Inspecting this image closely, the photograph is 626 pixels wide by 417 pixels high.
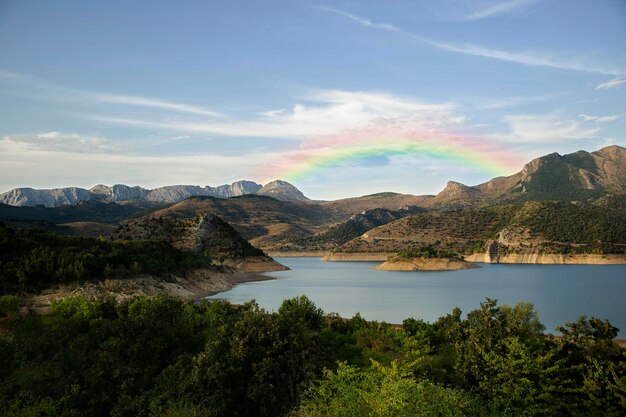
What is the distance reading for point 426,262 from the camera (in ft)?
488

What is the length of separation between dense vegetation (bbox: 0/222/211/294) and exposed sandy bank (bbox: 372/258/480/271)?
81551 mm

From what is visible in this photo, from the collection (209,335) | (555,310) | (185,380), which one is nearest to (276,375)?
(185,380)

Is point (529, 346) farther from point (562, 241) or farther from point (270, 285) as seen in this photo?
point (562, 241)

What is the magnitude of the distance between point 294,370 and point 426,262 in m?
128

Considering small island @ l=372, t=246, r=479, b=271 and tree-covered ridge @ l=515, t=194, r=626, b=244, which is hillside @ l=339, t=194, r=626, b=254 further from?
small island @ l=372, t=246, r=479, b=271

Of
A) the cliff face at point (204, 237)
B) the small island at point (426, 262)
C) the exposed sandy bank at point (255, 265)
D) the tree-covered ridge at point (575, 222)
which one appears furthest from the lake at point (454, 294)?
the tree-covered ridge at point (575, 222)

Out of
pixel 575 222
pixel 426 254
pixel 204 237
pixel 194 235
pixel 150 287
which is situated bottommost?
pixel 150 287

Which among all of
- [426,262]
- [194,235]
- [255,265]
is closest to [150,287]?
[194,235]

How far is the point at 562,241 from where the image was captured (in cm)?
15888

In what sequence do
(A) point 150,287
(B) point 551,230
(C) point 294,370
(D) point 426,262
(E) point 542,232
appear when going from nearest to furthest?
(C) point 294,370
(A) point 150,287
(D) point 426,262
(B) point 551,230
(E) point 542,232

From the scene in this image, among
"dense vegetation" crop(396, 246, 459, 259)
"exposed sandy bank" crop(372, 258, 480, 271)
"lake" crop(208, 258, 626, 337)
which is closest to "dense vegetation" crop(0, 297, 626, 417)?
"lake" crop(208, 258, 626, 337)

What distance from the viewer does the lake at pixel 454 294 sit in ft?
198

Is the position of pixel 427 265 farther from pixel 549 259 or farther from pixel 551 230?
pixel 551 230

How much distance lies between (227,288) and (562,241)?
11288cm
